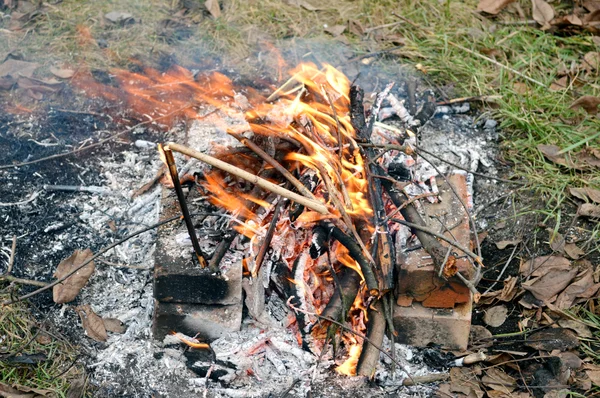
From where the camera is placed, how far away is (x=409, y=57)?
16.4ft

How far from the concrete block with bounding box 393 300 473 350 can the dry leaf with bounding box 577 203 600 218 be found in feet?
3.61

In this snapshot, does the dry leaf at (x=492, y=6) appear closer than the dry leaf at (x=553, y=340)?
No

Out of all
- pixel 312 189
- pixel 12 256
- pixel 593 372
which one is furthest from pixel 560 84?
pixel 12 256

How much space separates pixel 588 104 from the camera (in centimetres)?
445

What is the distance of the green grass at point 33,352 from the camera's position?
10.0 ft

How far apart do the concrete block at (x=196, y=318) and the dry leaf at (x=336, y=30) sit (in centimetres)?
276

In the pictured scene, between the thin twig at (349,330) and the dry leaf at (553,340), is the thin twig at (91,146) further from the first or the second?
the dry leaf at (553,340)

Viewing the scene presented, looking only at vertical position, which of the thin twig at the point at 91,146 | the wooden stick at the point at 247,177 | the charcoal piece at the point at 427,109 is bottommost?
the thin twig at the point at 91,146

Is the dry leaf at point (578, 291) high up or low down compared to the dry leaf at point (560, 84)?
down

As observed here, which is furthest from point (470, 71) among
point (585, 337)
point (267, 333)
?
point (267, 333)

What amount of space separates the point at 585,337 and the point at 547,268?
1.39 feet

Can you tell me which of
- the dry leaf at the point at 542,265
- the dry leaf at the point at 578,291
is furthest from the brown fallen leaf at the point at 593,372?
the dry leaf at the point at 542,265

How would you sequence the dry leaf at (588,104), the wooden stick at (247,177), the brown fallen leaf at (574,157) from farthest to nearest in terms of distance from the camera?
1. the dry leaf at (588,104)
2. the brown fallen leaf at (574,157)
3. the wooden stick at (247,177)

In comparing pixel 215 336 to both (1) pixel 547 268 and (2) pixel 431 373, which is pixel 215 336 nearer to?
(2) pixel 431 373
